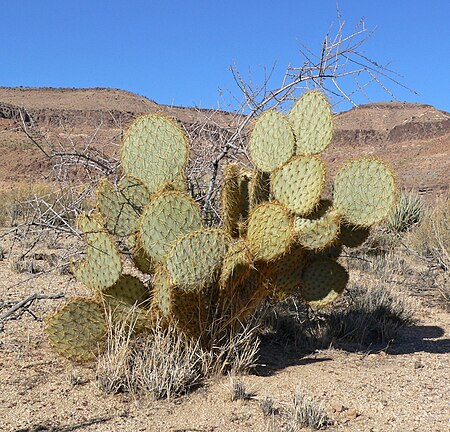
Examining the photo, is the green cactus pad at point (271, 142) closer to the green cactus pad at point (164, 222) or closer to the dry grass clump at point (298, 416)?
the green cactus pad at point (164, 222)

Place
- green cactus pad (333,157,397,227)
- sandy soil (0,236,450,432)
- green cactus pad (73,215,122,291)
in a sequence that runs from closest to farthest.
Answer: sandy soil (0,236,450,432) < green cactus pad (73,215,122,291) < green cactus pad (333,157,397,227)

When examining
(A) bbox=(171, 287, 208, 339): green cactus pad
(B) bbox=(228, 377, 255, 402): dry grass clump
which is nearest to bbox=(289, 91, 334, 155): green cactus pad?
(A) bbox=(171, 287, 208, 339): green cactus pad

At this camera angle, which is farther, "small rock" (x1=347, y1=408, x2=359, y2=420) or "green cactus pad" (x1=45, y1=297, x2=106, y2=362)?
"green cactus pad" (x1=45, y1=297, x2=106, y2=362)

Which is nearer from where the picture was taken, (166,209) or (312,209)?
(166,209)

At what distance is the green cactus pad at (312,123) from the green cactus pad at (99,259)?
1.68 m

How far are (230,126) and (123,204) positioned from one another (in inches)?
53.1

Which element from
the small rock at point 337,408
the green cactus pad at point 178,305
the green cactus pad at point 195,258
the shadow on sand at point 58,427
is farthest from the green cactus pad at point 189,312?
the small rock at point 337,408

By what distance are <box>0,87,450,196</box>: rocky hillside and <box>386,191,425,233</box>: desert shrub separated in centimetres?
181

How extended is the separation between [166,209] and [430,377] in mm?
2378

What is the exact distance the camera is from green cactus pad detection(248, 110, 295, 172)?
5223mm

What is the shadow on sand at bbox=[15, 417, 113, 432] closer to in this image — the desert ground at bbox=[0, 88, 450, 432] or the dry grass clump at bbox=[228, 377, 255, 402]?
the desert ground at bbox=[0, 88, 450, 432]

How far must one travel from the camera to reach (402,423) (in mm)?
4074

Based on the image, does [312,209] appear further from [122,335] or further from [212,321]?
[122,335]

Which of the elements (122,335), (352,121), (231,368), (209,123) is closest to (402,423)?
(231,368)
